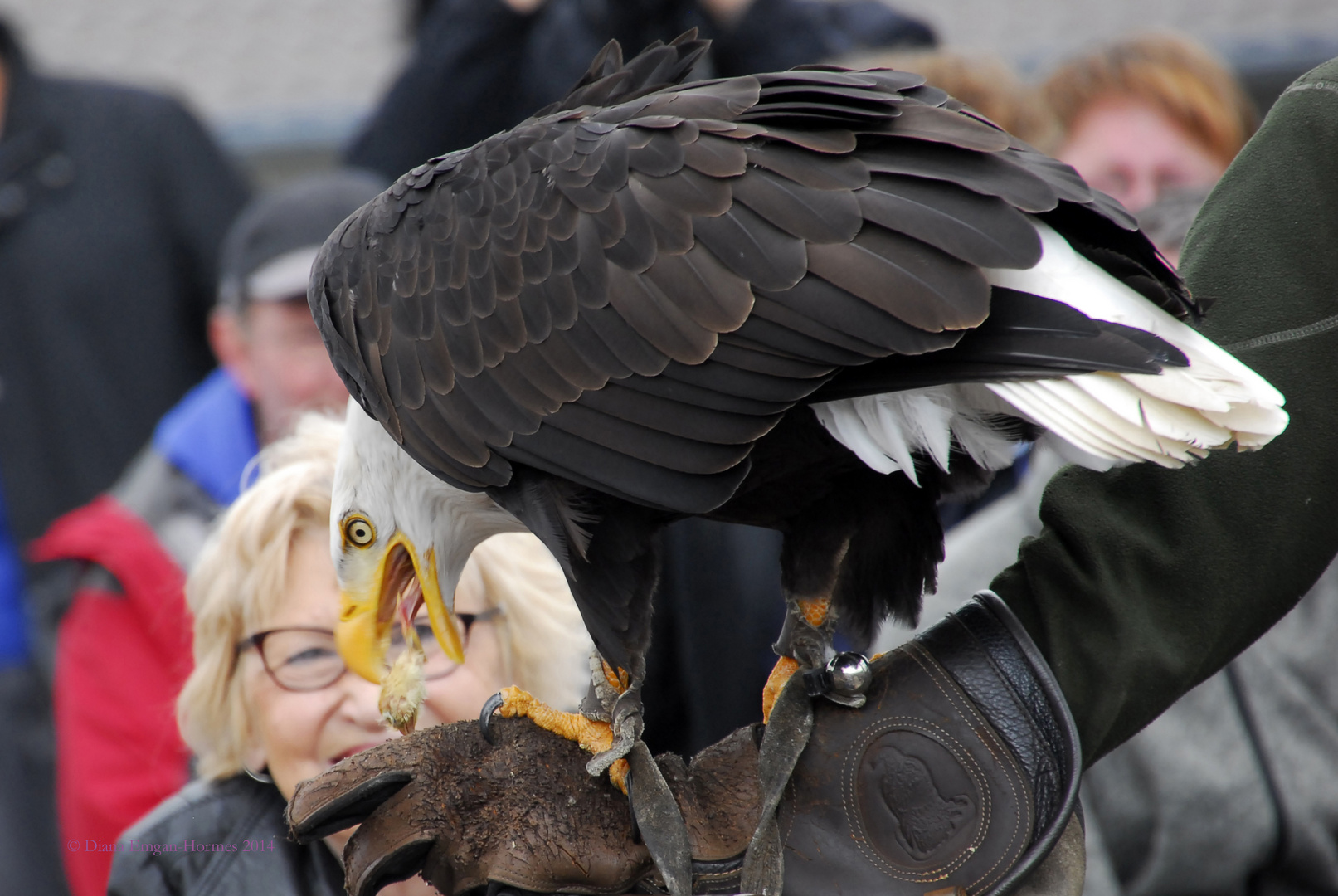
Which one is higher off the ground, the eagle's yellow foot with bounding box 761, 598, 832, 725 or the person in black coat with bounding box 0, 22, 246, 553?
the eagle's yellow foot with bounding box 761, 598, 832, 725

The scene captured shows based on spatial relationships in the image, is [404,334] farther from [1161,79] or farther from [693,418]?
[1161,79]

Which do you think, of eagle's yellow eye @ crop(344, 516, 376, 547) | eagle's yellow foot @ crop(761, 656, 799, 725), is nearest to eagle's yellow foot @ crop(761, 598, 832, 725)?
eagle's yellow foot @ crop(761, 656, 799, 725)

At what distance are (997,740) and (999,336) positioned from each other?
0.62 meters

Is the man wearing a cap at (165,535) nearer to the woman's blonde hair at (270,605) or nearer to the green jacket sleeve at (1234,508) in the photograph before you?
the woman's blonde hair at (270,605)

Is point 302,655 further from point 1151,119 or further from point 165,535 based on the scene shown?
point 1151,119

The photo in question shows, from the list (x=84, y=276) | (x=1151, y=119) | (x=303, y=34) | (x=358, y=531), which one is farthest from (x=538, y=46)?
(x=303, y=34)

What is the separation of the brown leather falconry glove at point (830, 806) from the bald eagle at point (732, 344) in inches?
5.2

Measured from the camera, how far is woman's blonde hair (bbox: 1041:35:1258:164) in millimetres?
4055

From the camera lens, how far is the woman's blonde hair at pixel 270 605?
101 inches

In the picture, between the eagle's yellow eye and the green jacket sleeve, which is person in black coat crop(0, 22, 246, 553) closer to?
the eagle's yellow eye

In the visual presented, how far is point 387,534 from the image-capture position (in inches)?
96.4

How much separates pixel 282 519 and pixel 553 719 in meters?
0.69

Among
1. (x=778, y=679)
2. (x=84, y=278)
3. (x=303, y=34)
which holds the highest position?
(x=778, y=679)

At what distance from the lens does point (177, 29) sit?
7461 millimetres
